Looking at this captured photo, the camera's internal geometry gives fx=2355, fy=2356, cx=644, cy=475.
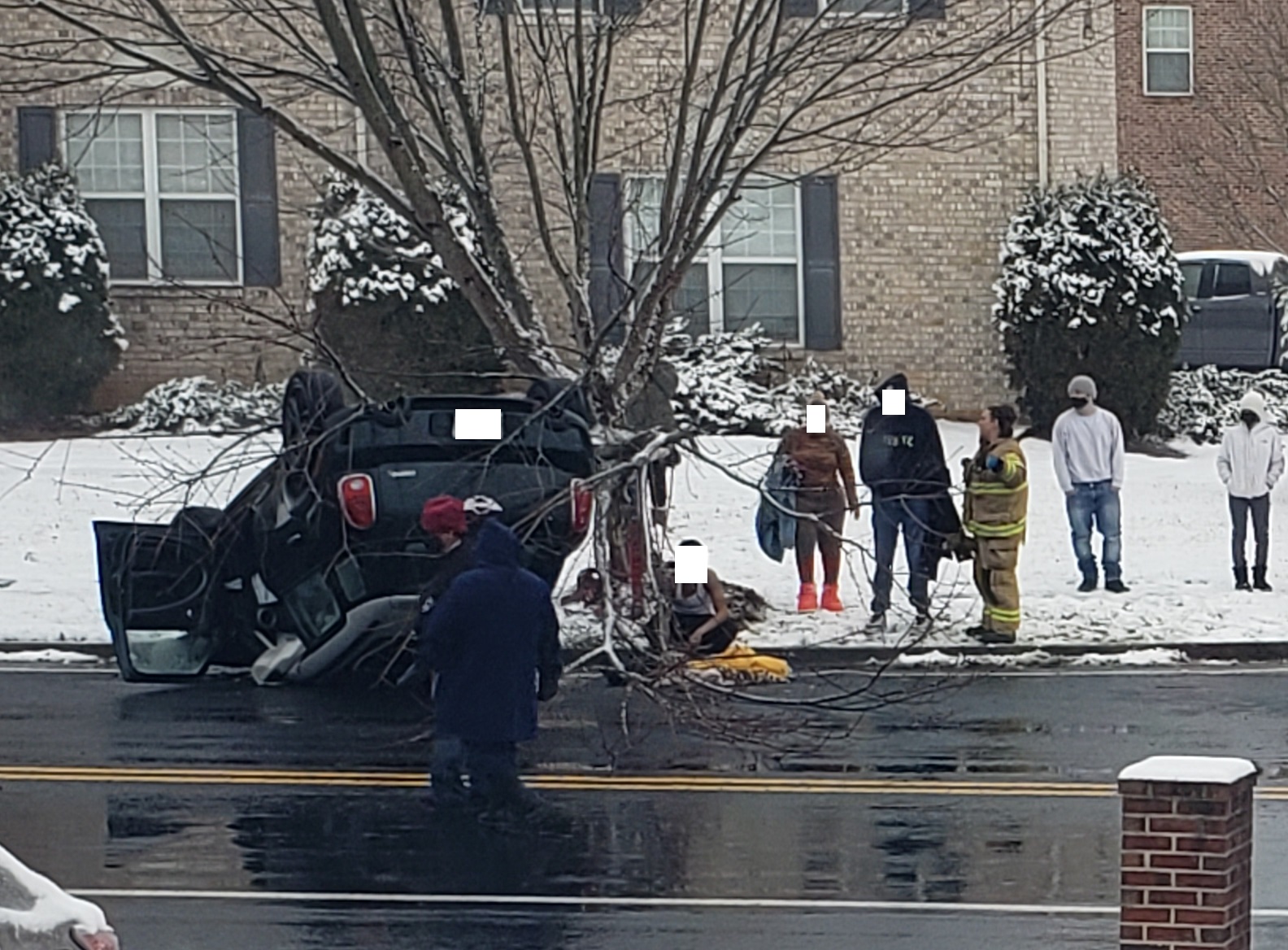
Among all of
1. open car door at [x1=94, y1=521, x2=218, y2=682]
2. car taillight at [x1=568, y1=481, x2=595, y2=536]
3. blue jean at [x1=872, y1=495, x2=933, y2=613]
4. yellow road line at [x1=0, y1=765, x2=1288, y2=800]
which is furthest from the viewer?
blue jean at [x1=872, y1=495, x2=933, y2=613]

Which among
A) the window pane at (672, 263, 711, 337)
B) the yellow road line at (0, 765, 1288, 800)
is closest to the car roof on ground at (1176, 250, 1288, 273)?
the window pane at (672, 263, 711, 337)

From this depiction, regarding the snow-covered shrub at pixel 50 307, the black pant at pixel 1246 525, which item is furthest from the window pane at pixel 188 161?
the black pant at pixel 1246 525

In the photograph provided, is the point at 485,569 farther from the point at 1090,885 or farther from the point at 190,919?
the point at 1090,885

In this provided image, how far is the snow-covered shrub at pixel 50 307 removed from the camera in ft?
74.9

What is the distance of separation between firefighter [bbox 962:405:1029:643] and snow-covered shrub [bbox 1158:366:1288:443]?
9437 millimetres

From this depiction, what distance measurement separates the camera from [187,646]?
14516 mm

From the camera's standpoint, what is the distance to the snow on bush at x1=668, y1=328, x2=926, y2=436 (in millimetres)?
23469

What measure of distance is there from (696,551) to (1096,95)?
1441cm

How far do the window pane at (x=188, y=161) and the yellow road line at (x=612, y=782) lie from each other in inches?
534

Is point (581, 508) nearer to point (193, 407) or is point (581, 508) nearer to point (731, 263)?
point (193, 407)

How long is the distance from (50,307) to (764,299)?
24.5ft

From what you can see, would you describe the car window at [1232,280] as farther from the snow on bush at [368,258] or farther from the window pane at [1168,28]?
the snow on bush at [368,258]

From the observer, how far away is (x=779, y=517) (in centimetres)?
1700

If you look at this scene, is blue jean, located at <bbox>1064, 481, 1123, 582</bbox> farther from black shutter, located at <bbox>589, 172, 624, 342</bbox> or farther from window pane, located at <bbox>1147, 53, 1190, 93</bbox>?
window pane, located at <bbox>1147, 53, 1190, 93</bbox>
